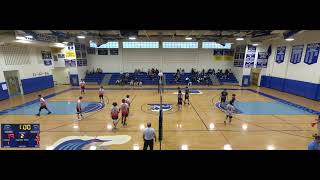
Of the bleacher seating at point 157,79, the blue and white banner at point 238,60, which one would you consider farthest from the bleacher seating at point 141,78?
the blue and white banner at point 238,60

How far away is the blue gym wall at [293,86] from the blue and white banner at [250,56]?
7.62ft

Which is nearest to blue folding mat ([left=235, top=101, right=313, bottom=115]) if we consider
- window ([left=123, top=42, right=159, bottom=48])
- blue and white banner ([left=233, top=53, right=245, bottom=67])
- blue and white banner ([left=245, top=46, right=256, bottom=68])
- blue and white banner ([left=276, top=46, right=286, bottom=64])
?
blue and white banner ([left=276, top=46, right=286, bottom=64])

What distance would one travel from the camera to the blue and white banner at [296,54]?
1805 cm

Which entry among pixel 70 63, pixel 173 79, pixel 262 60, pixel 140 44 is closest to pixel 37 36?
pixel 70 63

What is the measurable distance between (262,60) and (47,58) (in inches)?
1016

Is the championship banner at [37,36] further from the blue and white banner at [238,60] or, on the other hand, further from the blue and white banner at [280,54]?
the blue and white banner at [280,54]

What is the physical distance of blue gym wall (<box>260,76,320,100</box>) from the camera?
16.5 metres

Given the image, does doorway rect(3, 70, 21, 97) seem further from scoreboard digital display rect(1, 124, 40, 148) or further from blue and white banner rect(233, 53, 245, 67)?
blue and white banner rect(233, 53, 245, 67)

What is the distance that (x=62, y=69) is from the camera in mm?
24938
